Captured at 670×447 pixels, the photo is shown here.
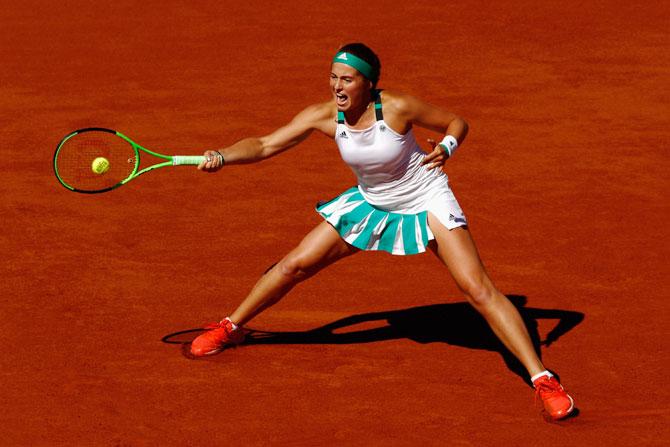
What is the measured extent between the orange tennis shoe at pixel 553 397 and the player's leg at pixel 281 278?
4.35 feet

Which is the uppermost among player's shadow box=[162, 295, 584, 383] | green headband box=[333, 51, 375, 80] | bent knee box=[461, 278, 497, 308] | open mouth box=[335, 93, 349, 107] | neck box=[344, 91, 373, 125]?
green headband box=[333, 51, 375, 80]

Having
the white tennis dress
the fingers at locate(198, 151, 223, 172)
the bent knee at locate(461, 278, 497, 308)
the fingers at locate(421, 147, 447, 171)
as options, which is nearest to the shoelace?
the bent knee at locate(461, 278, 497, 308)

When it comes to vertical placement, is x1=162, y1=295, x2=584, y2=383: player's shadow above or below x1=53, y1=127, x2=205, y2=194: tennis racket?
below

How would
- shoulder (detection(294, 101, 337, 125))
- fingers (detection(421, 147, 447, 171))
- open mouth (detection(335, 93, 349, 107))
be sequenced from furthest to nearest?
shoulder (detection(294, 101, 337, 125)) → open mouth (detection(335, 93, 349, 107)) → fingers (detection(421, 147, 447, 171))

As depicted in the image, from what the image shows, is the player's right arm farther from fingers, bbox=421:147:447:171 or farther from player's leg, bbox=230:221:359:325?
fingers, bbox=421:147:447:171

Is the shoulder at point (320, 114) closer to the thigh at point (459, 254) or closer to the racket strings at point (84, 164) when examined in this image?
the thigh at point (459, 254)

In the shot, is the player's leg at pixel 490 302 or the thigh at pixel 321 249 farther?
the thigh at pixel 321 249

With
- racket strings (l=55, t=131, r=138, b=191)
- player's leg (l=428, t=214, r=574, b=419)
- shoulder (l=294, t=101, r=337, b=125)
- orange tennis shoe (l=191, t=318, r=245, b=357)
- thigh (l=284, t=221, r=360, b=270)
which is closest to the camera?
player's leg (l=428, t=214, r=574, b=419)

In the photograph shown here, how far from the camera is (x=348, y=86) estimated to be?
22.8 ft

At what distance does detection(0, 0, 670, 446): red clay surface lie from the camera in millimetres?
6938

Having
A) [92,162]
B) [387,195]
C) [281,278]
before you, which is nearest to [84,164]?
[92,162]

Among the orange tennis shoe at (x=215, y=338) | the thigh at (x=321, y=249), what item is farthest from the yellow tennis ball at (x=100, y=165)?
the thigh at (x=321, y=249)

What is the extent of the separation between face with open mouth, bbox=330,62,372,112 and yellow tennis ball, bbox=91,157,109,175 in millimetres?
1550

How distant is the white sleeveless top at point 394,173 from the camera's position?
23.0 feet
